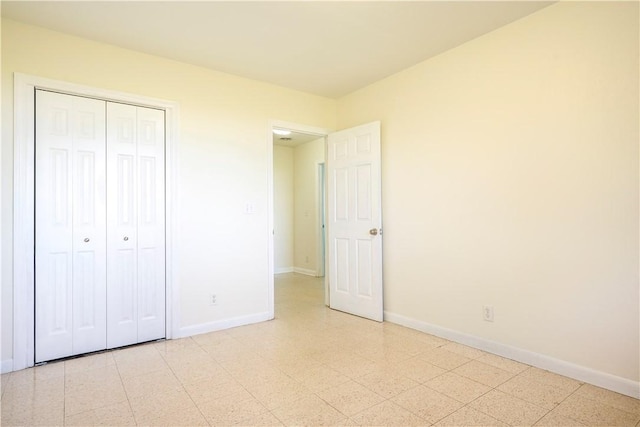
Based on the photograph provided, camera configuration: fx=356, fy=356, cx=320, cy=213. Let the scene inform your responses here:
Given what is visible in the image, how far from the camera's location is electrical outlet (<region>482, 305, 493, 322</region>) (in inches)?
109

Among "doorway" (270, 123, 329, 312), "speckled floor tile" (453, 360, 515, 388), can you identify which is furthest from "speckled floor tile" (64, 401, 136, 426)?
"doorway" (270, 123, 329, 312)

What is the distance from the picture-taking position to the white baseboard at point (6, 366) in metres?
2.44

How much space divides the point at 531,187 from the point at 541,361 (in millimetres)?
1218

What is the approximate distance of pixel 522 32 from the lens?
8.42ft

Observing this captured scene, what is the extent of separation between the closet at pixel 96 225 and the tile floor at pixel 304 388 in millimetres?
252

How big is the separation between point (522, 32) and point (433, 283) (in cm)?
209

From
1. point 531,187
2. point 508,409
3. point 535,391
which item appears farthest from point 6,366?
point 531,187

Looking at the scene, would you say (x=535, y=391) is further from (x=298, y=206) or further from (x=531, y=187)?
(x=298, y=206)

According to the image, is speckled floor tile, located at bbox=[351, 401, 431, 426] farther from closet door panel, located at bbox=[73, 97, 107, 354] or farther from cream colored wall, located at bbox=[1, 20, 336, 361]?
closet door panel, located at bbox=[73, 97, 107, 354]

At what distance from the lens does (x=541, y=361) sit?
2479 millimetres

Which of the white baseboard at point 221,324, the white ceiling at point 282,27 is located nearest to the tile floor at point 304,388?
the white baseboard at point 221,324

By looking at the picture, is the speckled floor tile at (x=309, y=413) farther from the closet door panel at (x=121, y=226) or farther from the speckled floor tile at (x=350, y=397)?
the closet door panel at (x=121, y=226)

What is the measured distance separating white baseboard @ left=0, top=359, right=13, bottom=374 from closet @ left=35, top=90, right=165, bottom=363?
0.49 ft

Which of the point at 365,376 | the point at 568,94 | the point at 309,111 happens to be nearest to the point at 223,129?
the point at 309,111
